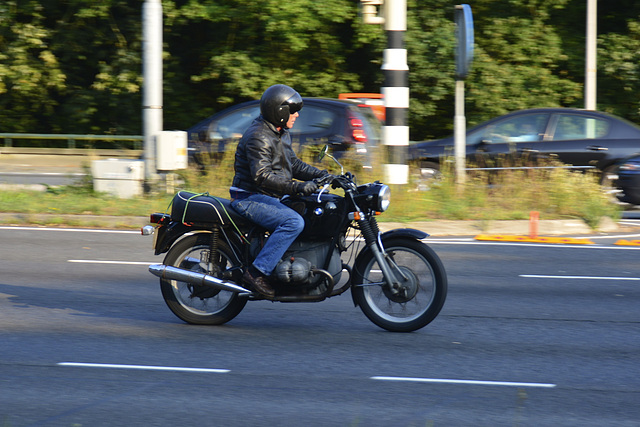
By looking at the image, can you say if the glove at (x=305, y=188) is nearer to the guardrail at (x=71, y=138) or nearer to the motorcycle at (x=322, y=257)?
the motorcycle at (x=322, y=257)

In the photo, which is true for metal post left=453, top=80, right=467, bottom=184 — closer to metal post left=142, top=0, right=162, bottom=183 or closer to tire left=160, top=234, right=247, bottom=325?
metal post left=142, top=0, right=162, bottom=183

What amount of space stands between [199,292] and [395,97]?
7514 mm

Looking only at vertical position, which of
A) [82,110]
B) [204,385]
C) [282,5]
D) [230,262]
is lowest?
[204,385]

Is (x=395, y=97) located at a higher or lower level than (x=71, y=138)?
higher

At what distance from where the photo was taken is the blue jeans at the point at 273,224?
246 inches

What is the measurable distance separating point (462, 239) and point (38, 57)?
56.8ft

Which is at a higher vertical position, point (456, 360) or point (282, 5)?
point (282, 5)

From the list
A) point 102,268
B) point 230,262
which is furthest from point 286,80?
point 230,262

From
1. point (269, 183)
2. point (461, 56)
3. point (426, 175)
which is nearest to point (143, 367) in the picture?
point (269, 183)

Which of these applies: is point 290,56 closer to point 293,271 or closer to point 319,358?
point 293,271

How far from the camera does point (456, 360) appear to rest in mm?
5715

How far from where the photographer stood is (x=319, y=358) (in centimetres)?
575

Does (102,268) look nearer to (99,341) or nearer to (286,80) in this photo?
(99,341)

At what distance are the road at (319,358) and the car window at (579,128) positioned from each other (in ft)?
22.6
